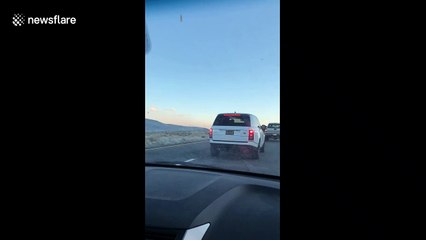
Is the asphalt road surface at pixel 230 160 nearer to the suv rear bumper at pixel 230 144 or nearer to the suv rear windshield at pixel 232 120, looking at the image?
the suv rear bumper at pixel 230 144

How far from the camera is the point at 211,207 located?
7.80ft

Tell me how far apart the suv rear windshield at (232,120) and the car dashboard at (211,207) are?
297 inches

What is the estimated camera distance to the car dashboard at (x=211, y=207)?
2037 mm

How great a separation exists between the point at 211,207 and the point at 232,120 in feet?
29.6

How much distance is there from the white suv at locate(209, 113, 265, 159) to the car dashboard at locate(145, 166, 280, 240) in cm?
722

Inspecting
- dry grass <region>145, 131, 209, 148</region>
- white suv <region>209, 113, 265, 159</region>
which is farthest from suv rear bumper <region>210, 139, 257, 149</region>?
dry grass <region>145, 131, 209, 148</region>
